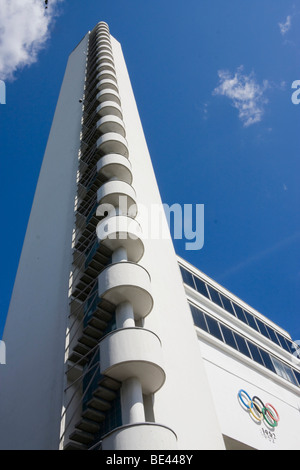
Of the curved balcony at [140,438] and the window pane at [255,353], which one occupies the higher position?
the window pane at [255,353]

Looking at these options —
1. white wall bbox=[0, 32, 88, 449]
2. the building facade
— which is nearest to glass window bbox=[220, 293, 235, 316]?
the building facade

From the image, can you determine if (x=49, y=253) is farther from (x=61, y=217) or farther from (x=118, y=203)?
(x=118, y=203)

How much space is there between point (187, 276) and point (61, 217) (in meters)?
9.43

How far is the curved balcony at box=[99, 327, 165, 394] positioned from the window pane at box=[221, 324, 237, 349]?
1279 cm

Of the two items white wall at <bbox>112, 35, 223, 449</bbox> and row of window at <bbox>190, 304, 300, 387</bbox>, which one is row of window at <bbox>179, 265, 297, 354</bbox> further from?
white wall at <bbox>112, 35, 223, 449</bbox>

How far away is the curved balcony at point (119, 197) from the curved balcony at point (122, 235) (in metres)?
1.91

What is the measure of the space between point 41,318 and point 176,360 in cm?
698

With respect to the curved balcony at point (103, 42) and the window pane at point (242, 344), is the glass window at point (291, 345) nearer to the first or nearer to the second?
the window pane at point (242, 344)

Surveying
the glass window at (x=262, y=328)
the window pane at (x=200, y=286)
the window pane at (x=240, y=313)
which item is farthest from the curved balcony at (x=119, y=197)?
the glass window at (x=262, y=328)

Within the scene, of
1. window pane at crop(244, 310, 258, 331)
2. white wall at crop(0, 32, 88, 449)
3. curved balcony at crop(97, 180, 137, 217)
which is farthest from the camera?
window pane at crop(244, 310, 258, 331)

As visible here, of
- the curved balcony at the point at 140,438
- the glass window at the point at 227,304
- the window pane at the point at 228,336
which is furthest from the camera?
the glass window at the point at 227,304

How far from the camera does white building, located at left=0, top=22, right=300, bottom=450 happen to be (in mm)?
13711

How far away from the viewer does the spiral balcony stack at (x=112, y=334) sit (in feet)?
42.6
